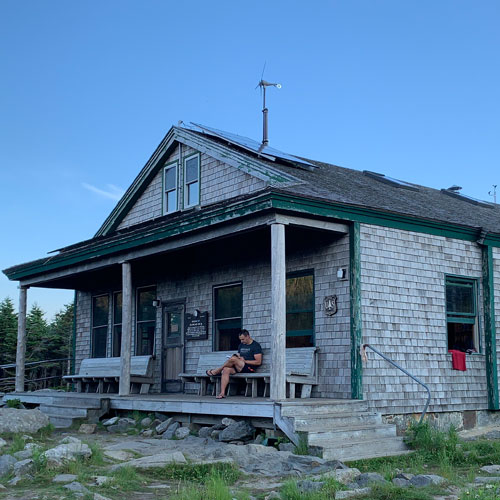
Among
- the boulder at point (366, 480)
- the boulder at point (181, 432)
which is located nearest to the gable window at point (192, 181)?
the boulder at point (181, 432)

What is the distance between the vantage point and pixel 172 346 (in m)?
16.3

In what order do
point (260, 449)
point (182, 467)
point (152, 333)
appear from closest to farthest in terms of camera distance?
point (182, 467) → point (260, 449) → point (152, 333)

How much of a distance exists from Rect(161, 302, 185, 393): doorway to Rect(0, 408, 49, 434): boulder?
3.91 meters

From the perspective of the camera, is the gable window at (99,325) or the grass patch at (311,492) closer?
the grass patch at (311,492)

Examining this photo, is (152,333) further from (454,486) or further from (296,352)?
(454,486)

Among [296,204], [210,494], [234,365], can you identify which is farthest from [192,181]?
[210,494]

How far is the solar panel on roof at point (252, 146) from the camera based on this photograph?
48.1ft

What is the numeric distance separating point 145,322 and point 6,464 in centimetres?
941

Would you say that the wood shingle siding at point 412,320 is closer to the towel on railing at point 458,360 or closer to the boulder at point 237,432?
the towel on railing at point 458,360

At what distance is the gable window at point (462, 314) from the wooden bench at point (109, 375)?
21.2ft

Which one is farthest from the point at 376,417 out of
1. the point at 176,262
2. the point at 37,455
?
the point at 176,262

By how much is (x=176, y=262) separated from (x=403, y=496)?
10.0 metres

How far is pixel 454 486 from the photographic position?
764cm

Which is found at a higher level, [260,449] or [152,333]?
[152,333]
